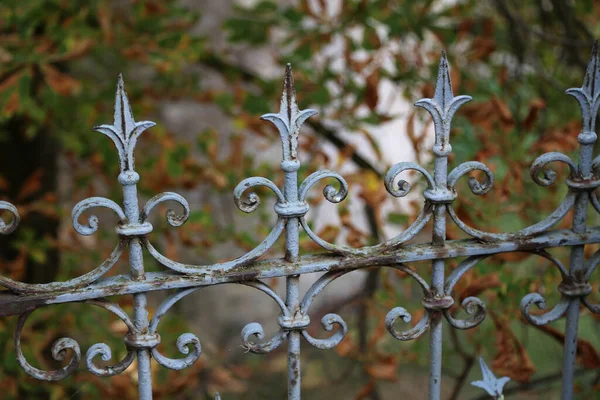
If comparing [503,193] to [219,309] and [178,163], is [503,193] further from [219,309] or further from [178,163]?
[219,309]

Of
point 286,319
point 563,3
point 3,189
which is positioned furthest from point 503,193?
point 3,189

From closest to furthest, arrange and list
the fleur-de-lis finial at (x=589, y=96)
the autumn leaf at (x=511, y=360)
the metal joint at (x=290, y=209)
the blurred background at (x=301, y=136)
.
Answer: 1. the metal joint at (x=290, y=209)
2. the fleur-de-lis finial at (x=589, y=96)
3. the autumn leaf at (x=511, y=360)
4. the blurred background at (x=301, y=136)

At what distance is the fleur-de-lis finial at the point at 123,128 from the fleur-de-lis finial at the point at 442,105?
57 centimetres

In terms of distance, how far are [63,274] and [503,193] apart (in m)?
1.84

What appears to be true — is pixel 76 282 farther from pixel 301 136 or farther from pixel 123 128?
pixel 301 136

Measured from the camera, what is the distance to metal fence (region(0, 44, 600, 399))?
4.07ft

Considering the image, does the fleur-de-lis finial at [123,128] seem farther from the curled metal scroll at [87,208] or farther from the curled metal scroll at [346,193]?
the curled metal scroll at [346,193]

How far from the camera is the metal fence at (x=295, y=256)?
124cm

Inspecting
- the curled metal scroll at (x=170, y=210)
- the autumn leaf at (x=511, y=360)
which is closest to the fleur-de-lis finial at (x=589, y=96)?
the autumn leaf at (x=511, y=360)

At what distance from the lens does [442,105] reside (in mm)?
1337

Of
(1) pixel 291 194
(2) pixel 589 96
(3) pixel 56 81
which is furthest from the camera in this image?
(3) pixel 56 81

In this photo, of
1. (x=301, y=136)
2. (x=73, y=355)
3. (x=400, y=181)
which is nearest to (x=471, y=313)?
(x=400, y=181)

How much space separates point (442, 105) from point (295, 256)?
0.44 m

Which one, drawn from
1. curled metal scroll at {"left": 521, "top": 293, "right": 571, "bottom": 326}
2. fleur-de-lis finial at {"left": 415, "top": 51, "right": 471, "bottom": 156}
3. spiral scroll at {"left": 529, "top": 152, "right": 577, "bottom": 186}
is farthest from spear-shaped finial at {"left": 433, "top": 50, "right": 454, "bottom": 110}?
curled metal scroll at {"left": 521, "top": 293, "right": 571, "bottom": 326}
